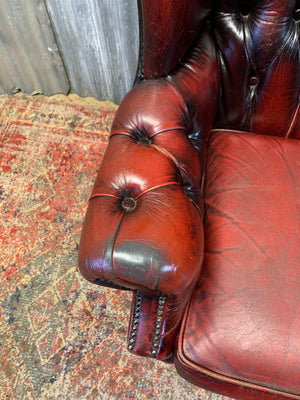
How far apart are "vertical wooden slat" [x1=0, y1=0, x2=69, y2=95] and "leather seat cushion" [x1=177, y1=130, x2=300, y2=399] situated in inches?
37.2

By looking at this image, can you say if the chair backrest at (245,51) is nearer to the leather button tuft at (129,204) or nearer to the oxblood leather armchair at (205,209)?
the oxblood leather armchair at (205,209)

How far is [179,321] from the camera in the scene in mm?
723

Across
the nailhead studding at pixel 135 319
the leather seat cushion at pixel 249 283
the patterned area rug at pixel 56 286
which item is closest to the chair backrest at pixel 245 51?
the leather seat cushion at pixel 249 283

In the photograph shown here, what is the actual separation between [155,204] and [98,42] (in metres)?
0.94

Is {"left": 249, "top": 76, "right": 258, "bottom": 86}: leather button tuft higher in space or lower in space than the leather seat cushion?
higher

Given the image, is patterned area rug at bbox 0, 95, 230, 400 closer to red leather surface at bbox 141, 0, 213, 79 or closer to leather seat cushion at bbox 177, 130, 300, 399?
leather seat cushion at bbox 177, 130, 300, 399

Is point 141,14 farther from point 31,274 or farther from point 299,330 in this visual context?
point 31,274

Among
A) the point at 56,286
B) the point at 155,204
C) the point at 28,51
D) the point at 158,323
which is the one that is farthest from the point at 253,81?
the point at 28,51

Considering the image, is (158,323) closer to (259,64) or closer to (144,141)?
(144,141)

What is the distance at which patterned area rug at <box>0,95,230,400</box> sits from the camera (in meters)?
1.04

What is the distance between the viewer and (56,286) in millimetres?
1184

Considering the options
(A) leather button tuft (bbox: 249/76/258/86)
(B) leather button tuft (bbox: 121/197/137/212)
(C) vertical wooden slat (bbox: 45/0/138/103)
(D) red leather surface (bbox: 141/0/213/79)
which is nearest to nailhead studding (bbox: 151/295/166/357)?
(B) leather button tuft (bbox: 121/197/137/212)

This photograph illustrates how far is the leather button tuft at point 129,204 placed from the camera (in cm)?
65

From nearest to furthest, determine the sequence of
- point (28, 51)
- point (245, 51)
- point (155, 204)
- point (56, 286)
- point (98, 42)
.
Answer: point (155, 204)
point (245, 51)
point (56, 286)
point (98, 42)
point (28, 51)
